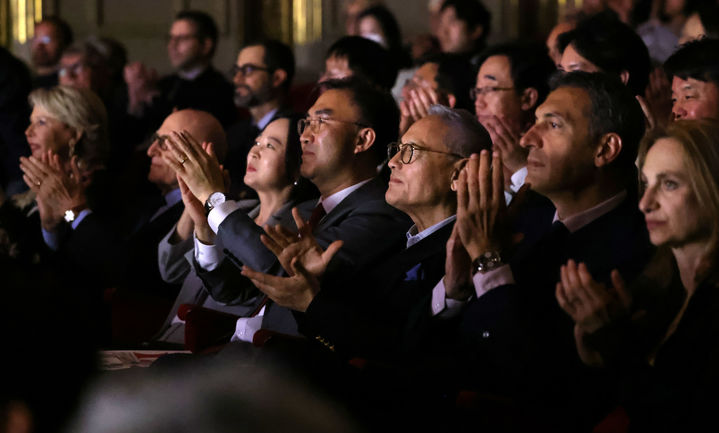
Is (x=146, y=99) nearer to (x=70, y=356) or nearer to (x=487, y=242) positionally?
(x=487, y=242)

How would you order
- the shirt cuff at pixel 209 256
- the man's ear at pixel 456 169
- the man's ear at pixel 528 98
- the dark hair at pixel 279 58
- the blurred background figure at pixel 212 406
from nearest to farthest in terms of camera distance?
the blurred background figure at pixel 212 406 → the man's ear at pixel 456 169 → the shirt cuff at pixel 209 256 → the man's ear at pixel 528 98 → the dark hair at pixel 279 58

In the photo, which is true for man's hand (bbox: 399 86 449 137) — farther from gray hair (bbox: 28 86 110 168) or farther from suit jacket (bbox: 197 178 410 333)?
gray hair (bbox: 28 86 110 168)

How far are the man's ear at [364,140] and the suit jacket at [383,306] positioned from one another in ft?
1.50

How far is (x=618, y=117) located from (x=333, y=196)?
86cm

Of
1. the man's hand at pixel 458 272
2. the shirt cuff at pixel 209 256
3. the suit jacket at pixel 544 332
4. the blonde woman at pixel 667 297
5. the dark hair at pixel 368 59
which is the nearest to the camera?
the blonde woman at pixel 667 297

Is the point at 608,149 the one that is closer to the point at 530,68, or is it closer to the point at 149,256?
the point at 530,68

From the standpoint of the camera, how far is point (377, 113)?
9.62ft

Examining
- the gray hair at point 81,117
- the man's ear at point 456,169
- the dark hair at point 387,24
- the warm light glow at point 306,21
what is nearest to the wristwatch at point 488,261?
the man's ear at point 456,169

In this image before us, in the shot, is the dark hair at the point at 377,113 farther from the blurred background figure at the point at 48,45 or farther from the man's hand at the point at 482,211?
the blurred background figure at the point at 48,45

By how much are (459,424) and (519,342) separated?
25 centimetres

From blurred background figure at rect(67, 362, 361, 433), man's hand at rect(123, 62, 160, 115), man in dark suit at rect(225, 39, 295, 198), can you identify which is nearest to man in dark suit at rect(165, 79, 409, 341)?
man in dark suit at rect(225, 39, 295, 198)

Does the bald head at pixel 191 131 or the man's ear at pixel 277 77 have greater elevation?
the man's ear at pixel 277 77

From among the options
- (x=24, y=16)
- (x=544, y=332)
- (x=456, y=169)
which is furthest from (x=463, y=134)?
(x=24, y=16)

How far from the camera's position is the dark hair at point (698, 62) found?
2.63 metres
